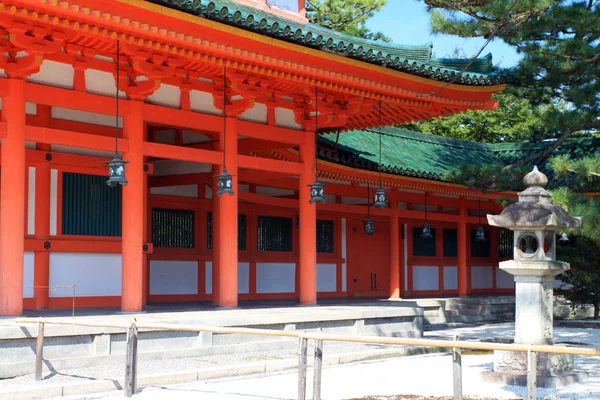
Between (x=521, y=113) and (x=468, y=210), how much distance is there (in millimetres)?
13032

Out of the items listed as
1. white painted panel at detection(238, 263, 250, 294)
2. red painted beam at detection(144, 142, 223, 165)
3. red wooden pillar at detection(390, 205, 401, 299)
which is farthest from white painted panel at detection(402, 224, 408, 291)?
red painted beam at detection(144, 142, 223, 165)

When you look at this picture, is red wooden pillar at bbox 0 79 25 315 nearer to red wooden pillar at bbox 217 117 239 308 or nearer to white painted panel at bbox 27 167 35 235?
white painted panel at bbox 27 167 35 235

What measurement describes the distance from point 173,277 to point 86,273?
3059 millimetres

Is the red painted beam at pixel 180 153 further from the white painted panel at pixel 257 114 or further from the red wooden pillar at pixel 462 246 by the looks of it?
the red wooden pillar at pixel 462 246

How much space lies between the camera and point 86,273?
13.8 metres

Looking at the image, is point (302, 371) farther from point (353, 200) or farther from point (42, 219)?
→ point (353, 200)

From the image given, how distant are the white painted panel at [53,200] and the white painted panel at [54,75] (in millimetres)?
2007

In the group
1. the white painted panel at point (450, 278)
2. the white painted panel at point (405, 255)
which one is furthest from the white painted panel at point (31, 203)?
the white painted panel at point (450, 278)

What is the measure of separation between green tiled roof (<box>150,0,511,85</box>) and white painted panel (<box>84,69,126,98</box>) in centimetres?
201

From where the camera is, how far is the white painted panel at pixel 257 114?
14.6 meters

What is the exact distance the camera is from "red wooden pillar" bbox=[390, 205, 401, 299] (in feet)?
68.3

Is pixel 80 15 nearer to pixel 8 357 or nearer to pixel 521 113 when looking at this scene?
pixel 8 357

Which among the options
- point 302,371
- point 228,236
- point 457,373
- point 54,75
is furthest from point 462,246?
point 457,373

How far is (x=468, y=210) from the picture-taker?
80.4 ft
